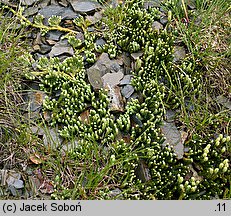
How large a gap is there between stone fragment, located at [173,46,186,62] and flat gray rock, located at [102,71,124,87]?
632 mm

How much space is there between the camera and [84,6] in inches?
197

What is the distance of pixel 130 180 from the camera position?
12.9 feet

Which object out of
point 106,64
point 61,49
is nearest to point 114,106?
point 106,64

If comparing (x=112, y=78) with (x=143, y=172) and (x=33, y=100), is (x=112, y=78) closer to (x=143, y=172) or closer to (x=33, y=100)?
(x=33, y=100)

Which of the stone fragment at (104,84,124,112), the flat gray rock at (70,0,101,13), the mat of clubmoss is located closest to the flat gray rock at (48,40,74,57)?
the mat of clubmoss

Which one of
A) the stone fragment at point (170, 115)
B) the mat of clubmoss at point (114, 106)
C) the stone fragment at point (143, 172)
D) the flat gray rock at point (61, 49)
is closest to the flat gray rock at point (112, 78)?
the mat of clubmoss at point (114, 106)

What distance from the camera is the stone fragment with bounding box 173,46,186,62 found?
15.1 feet

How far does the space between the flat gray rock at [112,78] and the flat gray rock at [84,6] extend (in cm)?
95

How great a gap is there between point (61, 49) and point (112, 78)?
713 mm

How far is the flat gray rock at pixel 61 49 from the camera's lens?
468 cm

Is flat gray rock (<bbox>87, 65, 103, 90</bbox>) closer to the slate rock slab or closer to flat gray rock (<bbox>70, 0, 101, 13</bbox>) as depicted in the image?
the slate rock slab

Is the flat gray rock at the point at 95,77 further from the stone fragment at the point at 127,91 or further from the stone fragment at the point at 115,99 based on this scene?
the stone fragment at the point at 127,91
